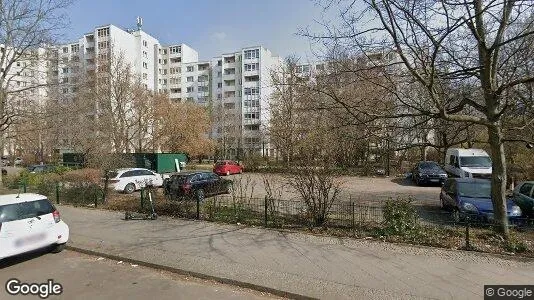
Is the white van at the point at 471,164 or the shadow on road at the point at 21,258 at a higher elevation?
the white van at the point at 471,164

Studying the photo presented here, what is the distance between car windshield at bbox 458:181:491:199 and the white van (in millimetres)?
7904

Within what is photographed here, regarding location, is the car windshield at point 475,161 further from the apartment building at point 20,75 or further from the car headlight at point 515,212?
the apartment building at point 20,75

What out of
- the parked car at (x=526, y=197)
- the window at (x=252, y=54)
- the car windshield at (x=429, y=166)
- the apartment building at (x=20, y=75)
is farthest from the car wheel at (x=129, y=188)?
the window at (x=252, y=54)

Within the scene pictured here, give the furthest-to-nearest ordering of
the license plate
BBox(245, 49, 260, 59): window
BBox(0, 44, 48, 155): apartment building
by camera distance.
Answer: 1. BBox(245, 49, 260, 59): window
2. BBox(0, 44, 48, 155): apartment building
3. the license plate

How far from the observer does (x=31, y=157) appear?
51125 mm

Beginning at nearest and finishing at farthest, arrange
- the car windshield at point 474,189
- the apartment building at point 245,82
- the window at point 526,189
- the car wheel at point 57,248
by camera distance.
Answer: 1. the car wheel at point 57,248
2. the car windshield at point 474,189
3. the window at point 526,189
4. the apartment building at point 245,82

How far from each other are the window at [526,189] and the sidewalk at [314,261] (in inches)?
275

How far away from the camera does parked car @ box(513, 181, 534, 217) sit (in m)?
10.5

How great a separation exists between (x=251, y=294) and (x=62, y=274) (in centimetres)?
374

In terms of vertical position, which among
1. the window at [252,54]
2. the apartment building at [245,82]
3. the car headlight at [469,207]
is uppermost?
the window at [252,54]

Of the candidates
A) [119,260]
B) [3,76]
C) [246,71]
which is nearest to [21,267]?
[119,260]

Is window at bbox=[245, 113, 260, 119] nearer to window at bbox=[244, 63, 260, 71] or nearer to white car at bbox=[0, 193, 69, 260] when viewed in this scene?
window at bbox=[244, 63, 260, 71]

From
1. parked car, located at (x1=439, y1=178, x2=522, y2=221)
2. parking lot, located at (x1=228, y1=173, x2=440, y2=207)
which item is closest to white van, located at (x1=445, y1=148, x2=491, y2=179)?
parking lot, located at (x1=228, y1=173, x2=440, y2=207)

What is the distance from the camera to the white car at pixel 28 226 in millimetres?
6270
